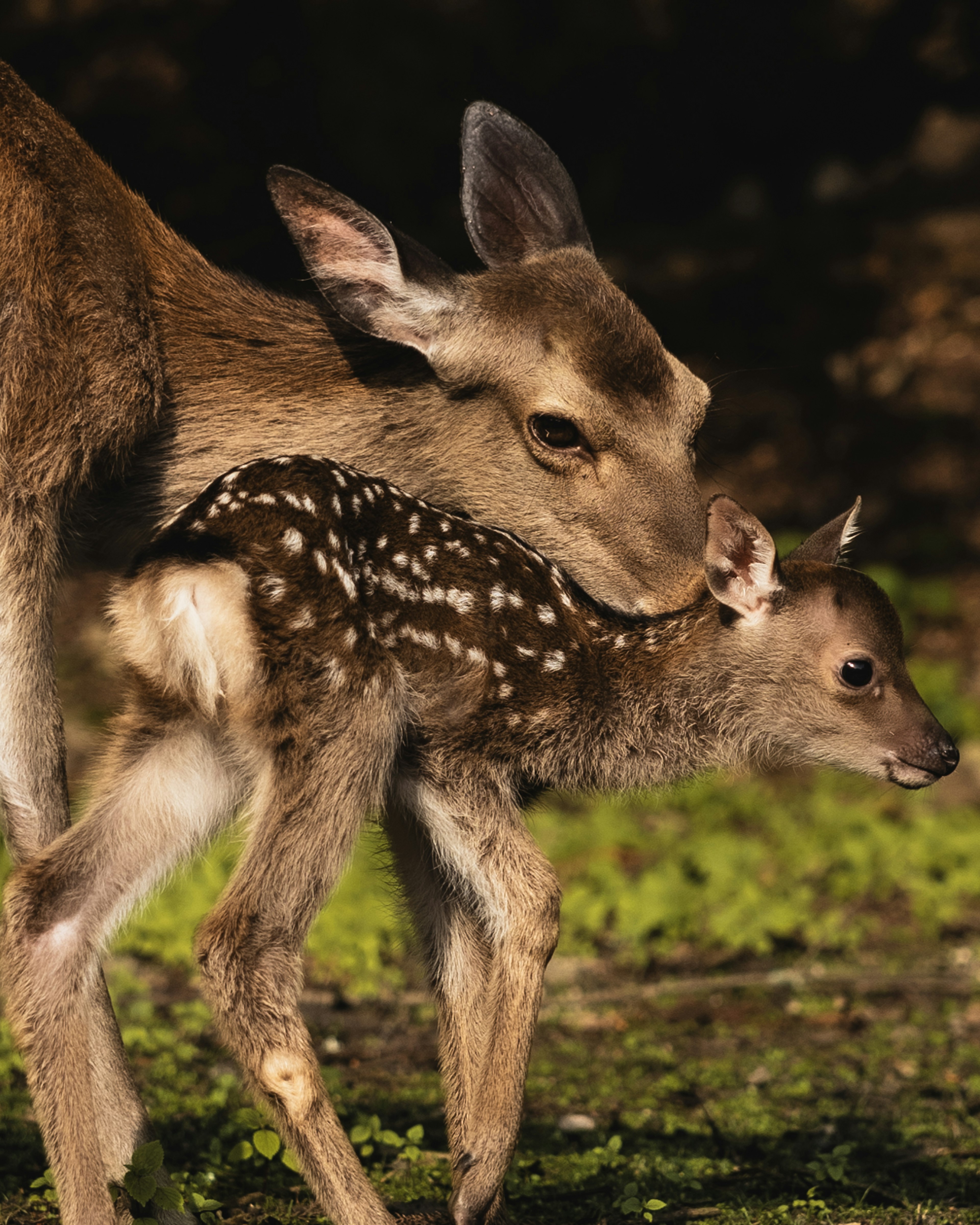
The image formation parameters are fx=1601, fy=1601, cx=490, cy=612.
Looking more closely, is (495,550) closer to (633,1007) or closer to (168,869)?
(168,869)

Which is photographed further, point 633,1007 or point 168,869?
point 633,1007

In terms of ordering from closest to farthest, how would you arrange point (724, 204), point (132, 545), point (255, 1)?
1. point (132, 545)
2. point (255, 1)
3. point (724, 204)

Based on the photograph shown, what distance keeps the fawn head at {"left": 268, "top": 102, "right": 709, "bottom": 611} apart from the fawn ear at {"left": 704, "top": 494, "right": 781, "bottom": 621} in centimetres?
24

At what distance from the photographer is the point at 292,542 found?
3980 mm

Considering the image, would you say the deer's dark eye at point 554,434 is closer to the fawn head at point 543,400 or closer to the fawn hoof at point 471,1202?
the fawn head at point 543,400

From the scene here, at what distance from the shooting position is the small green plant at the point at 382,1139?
14.9 feet

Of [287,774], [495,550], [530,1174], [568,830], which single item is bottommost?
[568,830]

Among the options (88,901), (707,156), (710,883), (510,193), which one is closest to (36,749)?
(88,901)

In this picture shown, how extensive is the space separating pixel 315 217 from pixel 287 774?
195 cm

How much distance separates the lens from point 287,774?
12.8 ft

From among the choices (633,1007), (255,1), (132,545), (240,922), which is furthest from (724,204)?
(240,922)

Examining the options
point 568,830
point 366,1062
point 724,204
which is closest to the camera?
point 366,1062

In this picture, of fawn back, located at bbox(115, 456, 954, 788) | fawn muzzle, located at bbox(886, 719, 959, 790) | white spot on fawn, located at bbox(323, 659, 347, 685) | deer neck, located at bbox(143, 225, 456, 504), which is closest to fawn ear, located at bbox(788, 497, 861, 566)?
fawn back, located at bbox(115, 456, 954, 788)

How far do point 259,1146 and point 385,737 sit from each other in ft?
3.62
